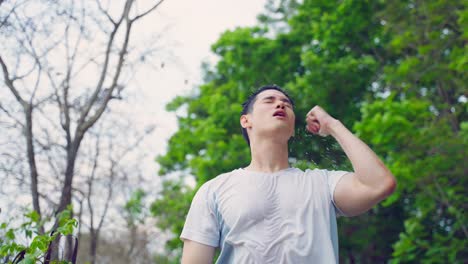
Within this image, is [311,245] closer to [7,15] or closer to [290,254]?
[290,254]

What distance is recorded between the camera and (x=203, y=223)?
2008 millimetres

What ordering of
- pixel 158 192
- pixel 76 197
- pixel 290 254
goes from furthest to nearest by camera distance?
pixel 158 192 < pixel 76 197 < pixel 290 254

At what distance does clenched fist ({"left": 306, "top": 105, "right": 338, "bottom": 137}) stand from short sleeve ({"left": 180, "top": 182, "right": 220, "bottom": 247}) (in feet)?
1.47

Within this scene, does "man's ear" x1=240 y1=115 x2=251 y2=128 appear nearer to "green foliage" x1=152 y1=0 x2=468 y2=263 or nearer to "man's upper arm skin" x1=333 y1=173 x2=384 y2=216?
"man's upper arm skin" x1=333 y1=173 x2=384 y2=216

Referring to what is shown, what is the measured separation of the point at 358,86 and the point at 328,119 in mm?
9048

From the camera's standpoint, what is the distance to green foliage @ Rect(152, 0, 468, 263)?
8.20 metres

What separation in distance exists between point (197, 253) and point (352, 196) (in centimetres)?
55

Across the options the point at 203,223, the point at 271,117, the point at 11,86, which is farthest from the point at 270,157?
the point at 11,86

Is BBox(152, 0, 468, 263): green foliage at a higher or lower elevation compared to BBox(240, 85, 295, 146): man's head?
higher

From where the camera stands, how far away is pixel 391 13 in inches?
385

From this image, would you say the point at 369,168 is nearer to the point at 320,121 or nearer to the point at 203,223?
the point at 320,121

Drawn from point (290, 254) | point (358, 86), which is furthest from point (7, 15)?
point (358, 86)

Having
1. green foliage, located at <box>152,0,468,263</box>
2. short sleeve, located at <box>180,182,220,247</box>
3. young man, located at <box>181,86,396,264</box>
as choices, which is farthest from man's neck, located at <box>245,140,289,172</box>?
green foliage, located at <box>152,0,468,263</box>

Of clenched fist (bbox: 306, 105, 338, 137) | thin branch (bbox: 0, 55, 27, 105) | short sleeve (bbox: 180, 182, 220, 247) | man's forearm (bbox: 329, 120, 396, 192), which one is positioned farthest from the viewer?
thin branch (bbox: 0, 55, 27, 105)
